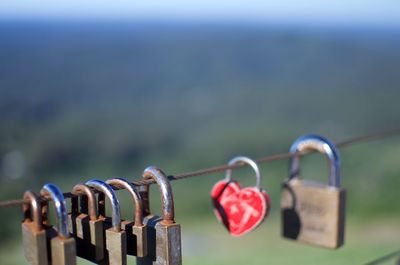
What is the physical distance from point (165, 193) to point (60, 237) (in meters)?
0.26

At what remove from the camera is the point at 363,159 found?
55.5 feet

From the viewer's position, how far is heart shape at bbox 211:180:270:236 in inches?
70.5

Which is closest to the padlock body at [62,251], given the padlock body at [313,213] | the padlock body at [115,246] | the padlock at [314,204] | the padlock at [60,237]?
the padlock at [60,237]

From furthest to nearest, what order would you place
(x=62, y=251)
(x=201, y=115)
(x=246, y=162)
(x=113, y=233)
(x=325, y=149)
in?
(x=201, y=115)
(x=325, y=149)
(x=246, y=162)
(x=113, y=233)
(x=62, y=251)

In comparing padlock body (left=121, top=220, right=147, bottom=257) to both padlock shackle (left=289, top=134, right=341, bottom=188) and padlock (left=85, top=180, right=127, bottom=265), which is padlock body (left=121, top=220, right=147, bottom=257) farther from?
padlock shackle (left=289, top=134, right=341, bottom=188)

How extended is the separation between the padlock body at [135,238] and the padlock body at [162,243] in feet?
0.11

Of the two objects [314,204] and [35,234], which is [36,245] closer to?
[35,234]

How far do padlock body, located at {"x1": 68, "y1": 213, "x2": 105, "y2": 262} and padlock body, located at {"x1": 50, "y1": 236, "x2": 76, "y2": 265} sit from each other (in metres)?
0.10

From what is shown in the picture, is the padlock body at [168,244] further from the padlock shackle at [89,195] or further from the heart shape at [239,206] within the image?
the heart shape at [239,206]

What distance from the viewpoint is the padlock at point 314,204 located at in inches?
78.5

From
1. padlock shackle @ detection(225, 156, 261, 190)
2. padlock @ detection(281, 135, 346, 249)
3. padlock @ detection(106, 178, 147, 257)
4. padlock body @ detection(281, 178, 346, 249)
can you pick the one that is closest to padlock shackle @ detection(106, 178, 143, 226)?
padlock @ detection(106, 178, 147, 257)

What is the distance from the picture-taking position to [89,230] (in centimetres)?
131

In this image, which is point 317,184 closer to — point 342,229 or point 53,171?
point 342,229

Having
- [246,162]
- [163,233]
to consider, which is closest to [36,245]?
[163,233]
